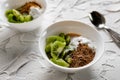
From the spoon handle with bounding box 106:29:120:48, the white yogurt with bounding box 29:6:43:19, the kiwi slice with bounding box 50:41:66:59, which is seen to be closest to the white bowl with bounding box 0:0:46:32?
the white yogurt with bounding box 29:6:43:19

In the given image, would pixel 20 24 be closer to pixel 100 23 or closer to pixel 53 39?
pixel 53 39

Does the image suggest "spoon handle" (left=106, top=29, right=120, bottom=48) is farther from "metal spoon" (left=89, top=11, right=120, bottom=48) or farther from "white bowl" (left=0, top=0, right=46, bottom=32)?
"white bowl" (left=0, top=0, right=46, bottom=32)

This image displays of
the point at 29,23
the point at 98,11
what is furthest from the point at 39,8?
the point at 98,11

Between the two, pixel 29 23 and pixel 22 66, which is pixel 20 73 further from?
pixel 29 23

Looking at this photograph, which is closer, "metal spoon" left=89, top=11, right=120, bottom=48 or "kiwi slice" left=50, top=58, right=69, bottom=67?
"kiwi slice" left=50, top=58, right=69, bottom=67

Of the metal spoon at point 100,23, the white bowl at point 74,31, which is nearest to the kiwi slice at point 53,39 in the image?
the white bowl at point 74,31

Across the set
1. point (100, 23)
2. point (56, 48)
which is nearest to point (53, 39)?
point (56, 48)

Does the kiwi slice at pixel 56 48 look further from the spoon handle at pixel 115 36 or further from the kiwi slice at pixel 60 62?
the spoon handle at pixel 115 36
